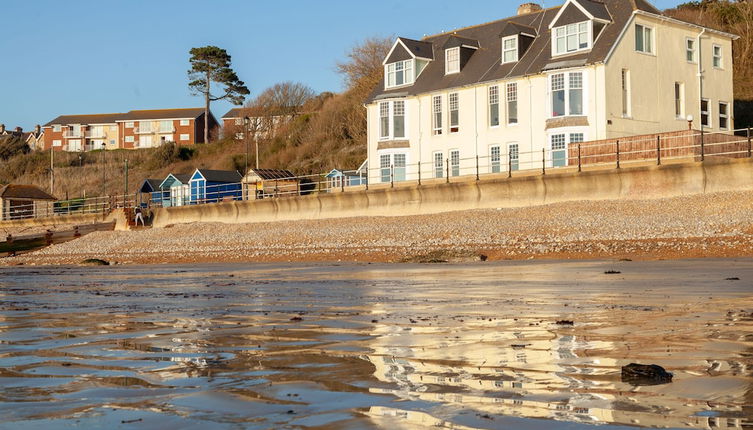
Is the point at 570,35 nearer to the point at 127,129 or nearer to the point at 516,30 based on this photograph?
the point at 516,30

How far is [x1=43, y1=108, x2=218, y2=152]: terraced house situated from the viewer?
132000 millimetres

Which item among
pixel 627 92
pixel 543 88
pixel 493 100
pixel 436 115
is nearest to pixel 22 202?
pixel 436 115

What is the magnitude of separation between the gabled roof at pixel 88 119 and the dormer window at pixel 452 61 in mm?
98535

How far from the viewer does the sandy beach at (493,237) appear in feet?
76.6

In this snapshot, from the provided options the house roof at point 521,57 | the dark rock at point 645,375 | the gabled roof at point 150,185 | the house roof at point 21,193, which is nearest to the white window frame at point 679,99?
the house roof at point 521,57

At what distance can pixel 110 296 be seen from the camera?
13875 millimetres

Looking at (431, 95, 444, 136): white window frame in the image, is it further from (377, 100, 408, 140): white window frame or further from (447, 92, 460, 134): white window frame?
(377, 100, 408, 140): white window frame

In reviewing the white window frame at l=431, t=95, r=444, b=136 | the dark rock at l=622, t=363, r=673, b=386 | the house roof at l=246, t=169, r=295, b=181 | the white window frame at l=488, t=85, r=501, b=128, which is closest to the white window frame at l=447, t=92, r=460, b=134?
the white window frame at l=431, t=95, r=444, b=136

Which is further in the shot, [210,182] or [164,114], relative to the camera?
[164,114]

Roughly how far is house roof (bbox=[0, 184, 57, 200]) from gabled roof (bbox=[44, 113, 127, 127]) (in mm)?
50637

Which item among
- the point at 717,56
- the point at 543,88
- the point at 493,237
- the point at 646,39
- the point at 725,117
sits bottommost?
the point at 493,237

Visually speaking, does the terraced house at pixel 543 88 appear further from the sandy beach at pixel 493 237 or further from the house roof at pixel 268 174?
the house roof at pixel 268 174

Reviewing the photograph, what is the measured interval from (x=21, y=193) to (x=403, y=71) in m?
51.5

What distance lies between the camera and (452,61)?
50188 millimetres
